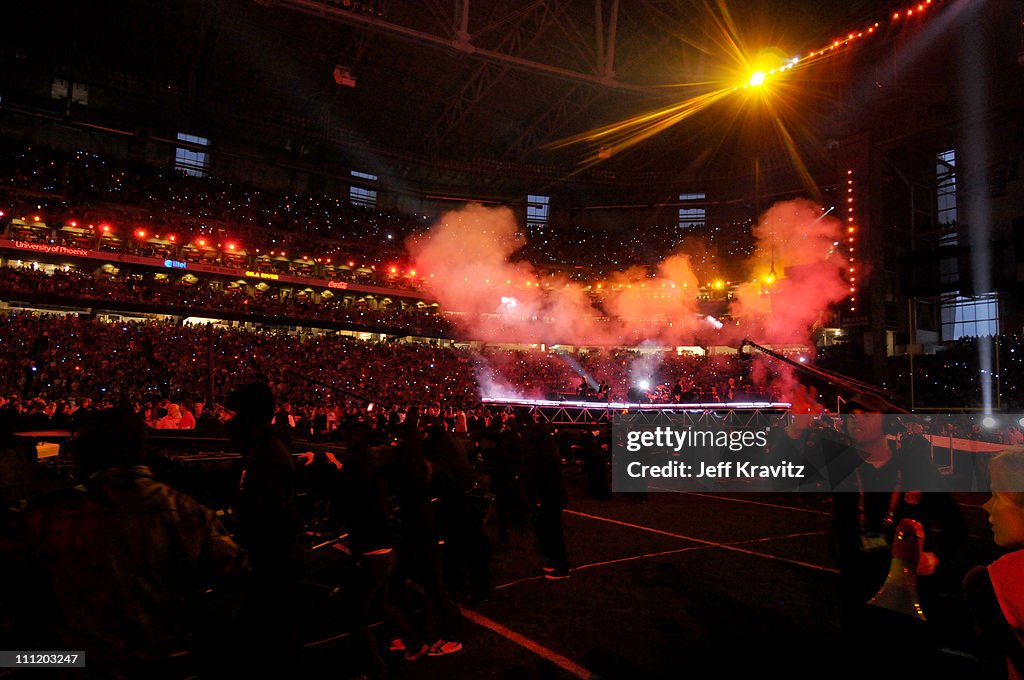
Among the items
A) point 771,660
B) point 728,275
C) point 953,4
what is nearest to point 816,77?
point 953,4

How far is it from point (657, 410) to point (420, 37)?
12.7 meters

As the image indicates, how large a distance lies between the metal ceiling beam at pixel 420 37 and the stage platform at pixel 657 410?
10.2 m

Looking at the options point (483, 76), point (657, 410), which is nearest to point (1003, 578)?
point (657, 410)

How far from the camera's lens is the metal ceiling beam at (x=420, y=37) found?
15.2m

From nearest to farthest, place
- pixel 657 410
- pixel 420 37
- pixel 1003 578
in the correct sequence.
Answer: pixel 1003 578 < pixel 657 410 < pixel 420 37

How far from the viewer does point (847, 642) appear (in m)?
2.98

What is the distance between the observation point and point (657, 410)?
14961 mm

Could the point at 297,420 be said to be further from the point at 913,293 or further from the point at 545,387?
the point at 913,293

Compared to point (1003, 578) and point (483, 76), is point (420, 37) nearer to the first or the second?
point (483, 76)

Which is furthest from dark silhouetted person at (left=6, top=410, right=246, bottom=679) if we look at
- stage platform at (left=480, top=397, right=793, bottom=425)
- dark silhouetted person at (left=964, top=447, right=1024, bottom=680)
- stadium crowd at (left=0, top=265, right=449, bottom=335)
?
stadium crowd at (left=0, top=265, right=449, bottom=335)

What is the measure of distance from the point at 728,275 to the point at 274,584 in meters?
32.3

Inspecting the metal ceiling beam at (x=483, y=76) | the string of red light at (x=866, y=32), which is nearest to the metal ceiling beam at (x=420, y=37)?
the metal ceiling beam at (x=483, y=76)

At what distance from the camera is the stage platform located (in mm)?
14648

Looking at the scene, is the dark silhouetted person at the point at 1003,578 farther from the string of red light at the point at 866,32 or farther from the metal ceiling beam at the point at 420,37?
the string of red light at the point at 866,32
